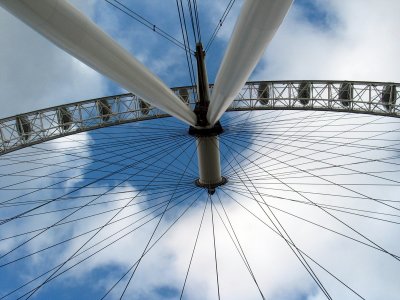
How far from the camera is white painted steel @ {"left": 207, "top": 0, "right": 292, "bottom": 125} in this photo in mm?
6586

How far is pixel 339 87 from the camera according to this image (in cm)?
2358

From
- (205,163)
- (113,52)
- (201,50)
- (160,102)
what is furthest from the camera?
(205,163)

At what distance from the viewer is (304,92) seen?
23.9 metres

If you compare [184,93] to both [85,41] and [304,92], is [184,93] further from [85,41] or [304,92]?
[85,41]

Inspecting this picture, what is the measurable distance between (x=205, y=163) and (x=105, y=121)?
833 cm

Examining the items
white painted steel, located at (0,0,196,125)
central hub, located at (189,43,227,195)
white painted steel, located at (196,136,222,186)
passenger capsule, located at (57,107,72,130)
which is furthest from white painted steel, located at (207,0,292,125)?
passenger capsule, located at (57,107,72,130)

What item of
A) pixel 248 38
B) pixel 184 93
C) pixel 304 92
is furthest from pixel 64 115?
pixel 248 38

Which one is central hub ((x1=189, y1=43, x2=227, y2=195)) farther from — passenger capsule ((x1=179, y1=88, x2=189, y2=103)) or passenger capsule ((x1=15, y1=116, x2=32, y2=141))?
passenger capsule ((x1=15, y1=116, x2=32, y2=141))

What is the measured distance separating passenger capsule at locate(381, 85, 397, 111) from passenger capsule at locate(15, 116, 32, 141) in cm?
1833

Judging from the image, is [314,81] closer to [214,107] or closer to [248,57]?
[214,107]

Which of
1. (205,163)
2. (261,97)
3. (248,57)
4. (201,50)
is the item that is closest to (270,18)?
(248,57)

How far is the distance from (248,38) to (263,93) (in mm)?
17056

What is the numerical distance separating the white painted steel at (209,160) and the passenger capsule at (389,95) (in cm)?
1010

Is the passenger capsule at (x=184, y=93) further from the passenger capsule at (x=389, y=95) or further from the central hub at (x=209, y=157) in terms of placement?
the passenger capsule at (x=389, y=95)
